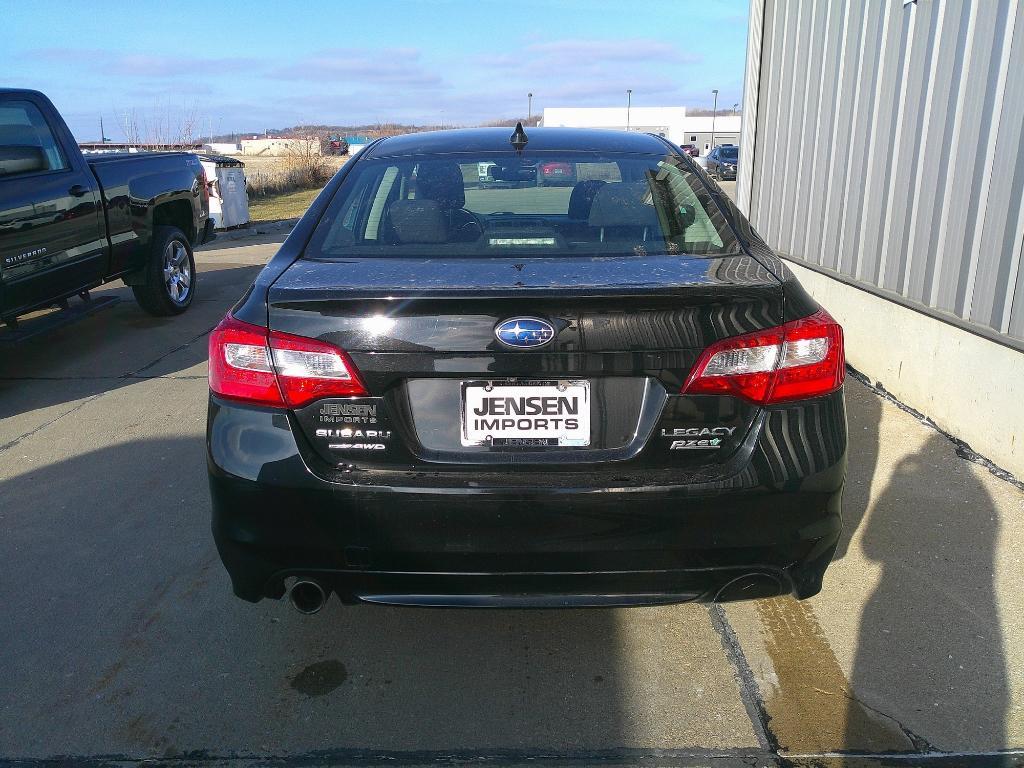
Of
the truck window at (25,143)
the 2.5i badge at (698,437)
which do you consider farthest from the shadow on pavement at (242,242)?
the 2.5i badge at (698,437)

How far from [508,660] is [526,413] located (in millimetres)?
1011

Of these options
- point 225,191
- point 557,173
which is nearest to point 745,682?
point 557,173

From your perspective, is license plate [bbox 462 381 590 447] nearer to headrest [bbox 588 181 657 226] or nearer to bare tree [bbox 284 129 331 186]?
headrest [bbox 588 181 657 226]

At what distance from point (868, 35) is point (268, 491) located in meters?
5.34

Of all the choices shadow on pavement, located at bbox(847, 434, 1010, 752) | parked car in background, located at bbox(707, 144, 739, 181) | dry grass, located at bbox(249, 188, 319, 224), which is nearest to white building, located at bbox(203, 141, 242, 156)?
dry grass, located at bbox(249, 188, 319, 224)

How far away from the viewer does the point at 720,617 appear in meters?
3.03

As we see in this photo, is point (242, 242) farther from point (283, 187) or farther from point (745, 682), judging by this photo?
point (745, 682)

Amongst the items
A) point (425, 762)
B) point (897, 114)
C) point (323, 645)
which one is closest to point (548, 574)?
point (425, 762)

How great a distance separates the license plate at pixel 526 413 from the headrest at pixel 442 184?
40.7 inches

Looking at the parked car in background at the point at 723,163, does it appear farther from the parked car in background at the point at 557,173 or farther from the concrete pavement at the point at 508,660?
the concrete pavement at the point at 508,660

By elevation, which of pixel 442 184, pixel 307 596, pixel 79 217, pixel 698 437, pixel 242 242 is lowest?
pixel 242 242

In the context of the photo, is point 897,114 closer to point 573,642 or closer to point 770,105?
point 770,105

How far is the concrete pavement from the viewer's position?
2410 millimetres

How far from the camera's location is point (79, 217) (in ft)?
21.0
